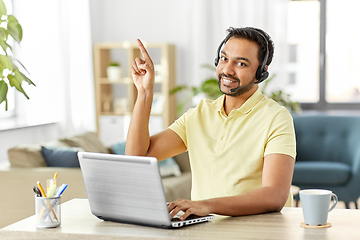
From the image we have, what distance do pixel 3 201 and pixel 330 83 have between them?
12.6 feet

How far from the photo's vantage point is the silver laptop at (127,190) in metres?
1.07

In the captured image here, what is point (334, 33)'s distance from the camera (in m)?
5.41

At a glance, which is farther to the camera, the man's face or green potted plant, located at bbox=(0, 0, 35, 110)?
green potted plant, located at bbox=(0, 0, 35, 110)

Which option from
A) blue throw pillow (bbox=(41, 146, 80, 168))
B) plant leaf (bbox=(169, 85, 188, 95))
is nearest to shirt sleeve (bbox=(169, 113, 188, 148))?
blue throw pillow (bbox=(41, 146, 80, 168))

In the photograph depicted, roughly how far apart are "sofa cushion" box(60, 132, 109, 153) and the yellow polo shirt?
7.01 ft

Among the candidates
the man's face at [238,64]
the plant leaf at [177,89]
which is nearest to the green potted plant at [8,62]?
the man's face at [238,64]

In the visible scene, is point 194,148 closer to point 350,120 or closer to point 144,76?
point 144,76

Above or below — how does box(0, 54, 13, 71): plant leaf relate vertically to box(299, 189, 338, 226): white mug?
above

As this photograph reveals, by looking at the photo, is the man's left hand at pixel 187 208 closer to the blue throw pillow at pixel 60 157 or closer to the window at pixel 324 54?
the blue throw pillow at pixel 60 157

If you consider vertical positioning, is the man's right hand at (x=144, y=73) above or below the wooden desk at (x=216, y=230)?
above

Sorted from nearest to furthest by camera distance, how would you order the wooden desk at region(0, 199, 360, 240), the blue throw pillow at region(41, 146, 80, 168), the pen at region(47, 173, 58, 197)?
1. the wooden desk at region(0, 199, 360, 240)
2. the pen at region(47, 173, 58, 197)
3. the blue throw pillow at region(41, 146, 80, 168)

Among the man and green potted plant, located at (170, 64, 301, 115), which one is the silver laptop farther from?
green potted plant, located at (170, 64, 301, 115)

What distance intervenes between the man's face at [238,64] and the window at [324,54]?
13.6 feet

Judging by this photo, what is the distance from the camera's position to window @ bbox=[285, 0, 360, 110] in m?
5.38
